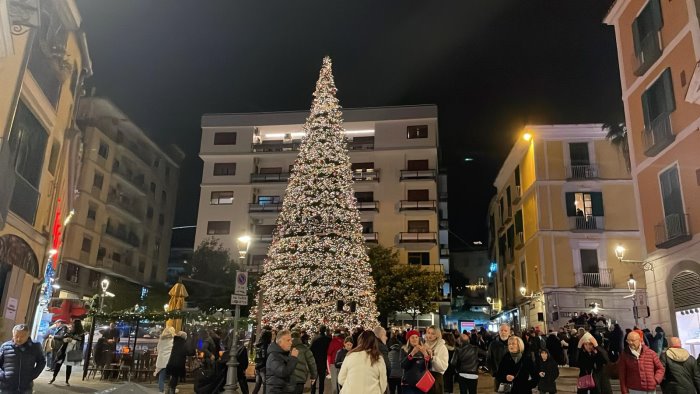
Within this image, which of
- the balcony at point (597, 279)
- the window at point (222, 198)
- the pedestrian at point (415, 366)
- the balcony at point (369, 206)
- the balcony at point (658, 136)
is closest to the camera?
the pedestrian at point (415, 366)

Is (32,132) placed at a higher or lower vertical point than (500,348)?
higher

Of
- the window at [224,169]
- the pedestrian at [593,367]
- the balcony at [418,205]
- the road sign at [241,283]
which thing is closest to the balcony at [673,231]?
the pedestrian at [593,367]

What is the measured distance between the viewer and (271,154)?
4394 cm

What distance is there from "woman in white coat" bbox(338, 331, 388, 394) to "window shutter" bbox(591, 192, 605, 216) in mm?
25932

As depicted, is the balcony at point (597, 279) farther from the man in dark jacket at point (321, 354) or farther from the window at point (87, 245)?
the window at point (87, 245)

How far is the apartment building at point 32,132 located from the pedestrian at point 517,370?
9209mm

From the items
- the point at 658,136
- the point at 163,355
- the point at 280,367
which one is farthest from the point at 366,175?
the point at 280,367

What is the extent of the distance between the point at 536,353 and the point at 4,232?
997 cm

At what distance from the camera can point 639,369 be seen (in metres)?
7.31

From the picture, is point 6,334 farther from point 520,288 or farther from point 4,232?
point 520,288

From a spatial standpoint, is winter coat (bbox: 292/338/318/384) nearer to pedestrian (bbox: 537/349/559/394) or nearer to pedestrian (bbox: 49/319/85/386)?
pedestrian (bbox: 537/349/559/394)

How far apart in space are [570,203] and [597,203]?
4.63 feet

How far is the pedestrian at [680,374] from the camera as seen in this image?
7180 millimetres

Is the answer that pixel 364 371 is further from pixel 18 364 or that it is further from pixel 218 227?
pixel 218 227
